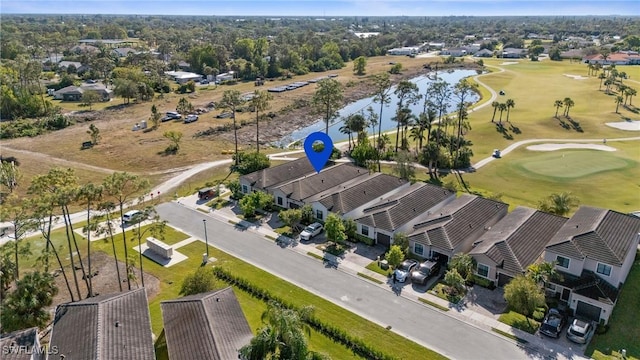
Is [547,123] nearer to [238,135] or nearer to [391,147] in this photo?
[391,147]

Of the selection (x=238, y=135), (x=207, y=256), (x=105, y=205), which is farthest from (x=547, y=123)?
(x=105, y=205)

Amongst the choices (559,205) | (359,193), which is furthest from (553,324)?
(359,193)

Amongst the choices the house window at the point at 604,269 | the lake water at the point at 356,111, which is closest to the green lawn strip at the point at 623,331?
the house window at the point at 604,269

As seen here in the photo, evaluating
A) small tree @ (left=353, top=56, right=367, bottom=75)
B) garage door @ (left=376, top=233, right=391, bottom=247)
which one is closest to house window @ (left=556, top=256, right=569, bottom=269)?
garage door @ (left=376, top=233, right=391, bottom=247)

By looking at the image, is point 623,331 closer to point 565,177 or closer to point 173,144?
point 565,177

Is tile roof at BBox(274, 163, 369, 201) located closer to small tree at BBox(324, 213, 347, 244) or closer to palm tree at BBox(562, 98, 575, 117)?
small tree at BBox(324, 213, 347, 244)
